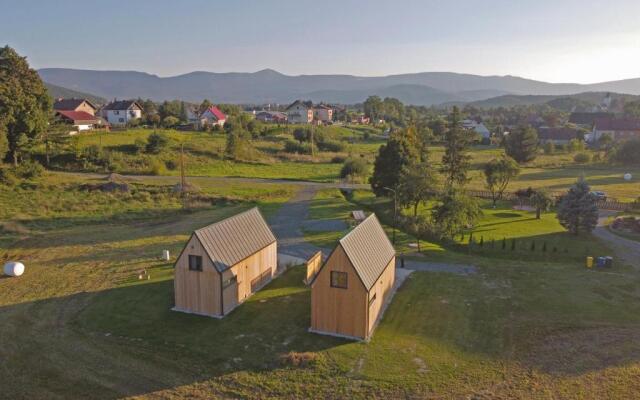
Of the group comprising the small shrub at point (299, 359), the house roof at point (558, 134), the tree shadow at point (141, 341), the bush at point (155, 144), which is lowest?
the tree shadow at point (141, 341)

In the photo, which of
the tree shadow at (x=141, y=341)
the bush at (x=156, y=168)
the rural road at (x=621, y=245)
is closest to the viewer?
the tree shadow at (x=141, y=341)

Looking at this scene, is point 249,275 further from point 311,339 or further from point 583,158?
point 583,158

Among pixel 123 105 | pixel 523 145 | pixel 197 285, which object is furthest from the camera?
pixel 123 105

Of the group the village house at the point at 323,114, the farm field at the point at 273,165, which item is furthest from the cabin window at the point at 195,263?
the village house at the point at 323,114

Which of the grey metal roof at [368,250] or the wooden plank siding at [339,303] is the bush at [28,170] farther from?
the wooden plank siding at [339,303]

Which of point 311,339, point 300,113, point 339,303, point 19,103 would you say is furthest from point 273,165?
point 300,113

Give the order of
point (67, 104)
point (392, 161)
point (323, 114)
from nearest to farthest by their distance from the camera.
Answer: point (392, 161) → point (67, 104) → point (323, 114)

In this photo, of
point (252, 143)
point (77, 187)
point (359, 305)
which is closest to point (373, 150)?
point (252, 143)

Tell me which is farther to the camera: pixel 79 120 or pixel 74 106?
pixel 74 106
